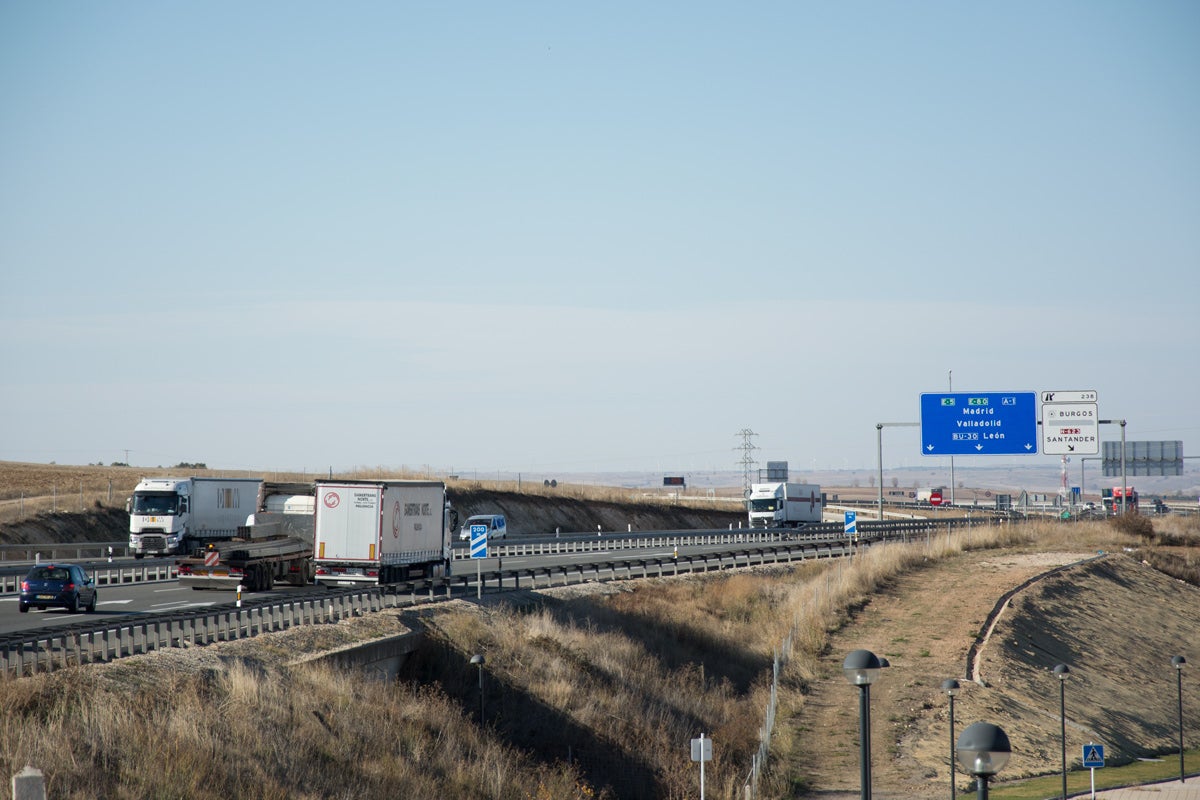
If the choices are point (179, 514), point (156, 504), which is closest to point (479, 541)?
point (179, 514)

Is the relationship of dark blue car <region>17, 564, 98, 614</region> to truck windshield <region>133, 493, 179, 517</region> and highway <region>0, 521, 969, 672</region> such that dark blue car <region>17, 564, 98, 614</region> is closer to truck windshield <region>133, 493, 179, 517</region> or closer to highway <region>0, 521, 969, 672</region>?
highway <region>0, 521, 969, 672</region>

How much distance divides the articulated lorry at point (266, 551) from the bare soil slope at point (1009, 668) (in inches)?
695

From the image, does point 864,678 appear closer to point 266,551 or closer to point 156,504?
point 266,551

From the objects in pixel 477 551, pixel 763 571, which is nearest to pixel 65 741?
pixel 477 551

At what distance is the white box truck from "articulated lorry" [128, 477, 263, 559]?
14.7 metres

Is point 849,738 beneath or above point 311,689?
beneath

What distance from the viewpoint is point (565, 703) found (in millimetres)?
32469

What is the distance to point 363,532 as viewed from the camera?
37812mm

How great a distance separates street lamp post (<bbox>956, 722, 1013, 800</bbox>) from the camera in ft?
40.8

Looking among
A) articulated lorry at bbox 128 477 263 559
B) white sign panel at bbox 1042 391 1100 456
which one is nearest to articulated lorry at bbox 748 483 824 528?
white sign panel at bbox 1042 391 1100 456

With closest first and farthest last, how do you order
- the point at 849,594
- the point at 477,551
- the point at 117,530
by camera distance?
the point at 477,551 → the point at 849,594 → the point at 117,530

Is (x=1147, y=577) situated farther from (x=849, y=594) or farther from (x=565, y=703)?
(x=565, y=703)

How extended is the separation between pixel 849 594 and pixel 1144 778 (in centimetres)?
1974

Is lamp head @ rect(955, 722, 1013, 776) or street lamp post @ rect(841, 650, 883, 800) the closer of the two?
lamp head @ rect(955, 722, 1013, 776)
